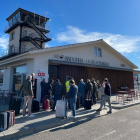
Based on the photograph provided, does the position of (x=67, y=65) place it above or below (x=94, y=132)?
above

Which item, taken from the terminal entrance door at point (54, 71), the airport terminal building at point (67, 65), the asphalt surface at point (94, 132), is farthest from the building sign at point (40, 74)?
the asphalt surface at point (94, 132)

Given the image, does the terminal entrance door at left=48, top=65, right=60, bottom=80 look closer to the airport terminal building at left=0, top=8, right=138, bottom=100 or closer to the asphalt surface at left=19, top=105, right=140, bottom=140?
the airport terminal building at left=0, top=8, right=138, bottom=100

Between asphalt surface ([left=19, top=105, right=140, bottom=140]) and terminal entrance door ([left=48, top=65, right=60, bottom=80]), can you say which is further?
terminal entrance door ([left=48, top=65, right=60, bottom=80])

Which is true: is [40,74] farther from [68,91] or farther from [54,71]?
[68,91]

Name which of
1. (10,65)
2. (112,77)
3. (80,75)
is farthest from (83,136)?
(112,77)

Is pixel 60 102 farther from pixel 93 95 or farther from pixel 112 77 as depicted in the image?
pixel 112 77

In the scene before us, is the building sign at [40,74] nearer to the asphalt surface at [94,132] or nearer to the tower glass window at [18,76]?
the tower glass window at [18,76]

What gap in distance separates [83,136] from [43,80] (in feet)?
20.9

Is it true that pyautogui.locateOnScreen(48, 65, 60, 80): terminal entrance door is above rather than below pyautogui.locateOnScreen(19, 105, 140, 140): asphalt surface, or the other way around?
above

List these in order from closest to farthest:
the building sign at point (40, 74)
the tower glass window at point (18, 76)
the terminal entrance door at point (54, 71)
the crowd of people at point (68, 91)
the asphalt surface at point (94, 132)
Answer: the asphalt surface at point (94, 132), the crowd of people at point (68, 91), the building sign at point (40, 74), the terminal entrance door at point (54, 71), the tower glass window at point (18, 76)

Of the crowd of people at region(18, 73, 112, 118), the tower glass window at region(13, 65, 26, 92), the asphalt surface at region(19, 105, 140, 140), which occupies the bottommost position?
the asphalt surface at region(19, 105, 140, 140)

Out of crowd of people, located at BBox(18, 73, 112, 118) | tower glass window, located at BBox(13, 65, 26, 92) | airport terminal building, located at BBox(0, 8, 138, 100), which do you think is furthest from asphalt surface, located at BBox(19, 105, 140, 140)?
tower glass window, located at BBox(13, 65, 26, 92)

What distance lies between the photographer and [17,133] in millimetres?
4484

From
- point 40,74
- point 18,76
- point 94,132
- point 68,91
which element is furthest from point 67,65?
point 94,132
